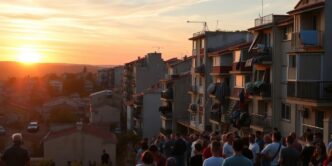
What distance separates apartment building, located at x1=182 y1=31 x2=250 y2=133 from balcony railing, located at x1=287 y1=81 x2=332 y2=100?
96.1 feet

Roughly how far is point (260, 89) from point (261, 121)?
2509 millimetres

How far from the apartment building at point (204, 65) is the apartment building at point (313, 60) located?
28757 mm

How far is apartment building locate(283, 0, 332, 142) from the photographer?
102 feet

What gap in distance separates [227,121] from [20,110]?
92.7m

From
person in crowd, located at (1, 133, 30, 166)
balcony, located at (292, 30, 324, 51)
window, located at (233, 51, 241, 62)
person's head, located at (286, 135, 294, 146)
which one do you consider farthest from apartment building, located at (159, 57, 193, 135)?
person in crowd, located at (1, 133, 30, 166)

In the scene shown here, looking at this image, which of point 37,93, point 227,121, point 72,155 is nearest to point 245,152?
point 227,121

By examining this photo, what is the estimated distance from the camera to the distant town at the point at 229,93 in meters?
32.3

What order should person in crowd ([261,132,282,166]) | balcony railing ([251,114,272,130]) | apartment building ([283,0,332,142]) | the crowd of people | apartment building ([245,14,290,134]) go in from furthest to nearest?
balcony railing ([251,114,272,130]) < apartment building ([245,14,290,134]) < apartment building ([283,0,332,142]) < person in crowd ([261,132,282,166]) < the crowd of people

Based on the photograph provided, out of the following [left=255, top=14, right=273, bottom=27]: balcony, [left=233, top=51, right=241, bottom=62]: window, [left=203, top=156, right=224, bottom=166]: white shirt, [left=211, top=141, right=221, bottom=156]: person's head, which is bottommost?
[left=203, top=156, right=224, bottom=166]: white shirt

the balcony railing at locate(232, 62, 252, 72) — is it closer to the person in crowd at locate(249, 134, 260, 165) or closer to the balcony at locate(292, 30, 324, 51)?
the balcony at locate(292, 30, 324, 51)

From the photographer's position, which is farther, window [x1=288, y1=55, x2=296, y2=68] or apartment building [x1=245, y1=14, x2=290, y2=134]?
apartment building [x1=245, y1=14, x2=290, y2=134]

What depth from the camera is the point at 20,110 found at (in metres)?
140

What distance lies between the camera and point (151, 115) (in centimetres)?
9012

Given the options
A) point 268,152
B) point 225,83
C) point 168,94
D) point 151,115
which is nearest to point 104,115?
point 151,115
